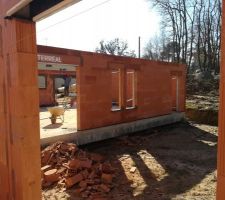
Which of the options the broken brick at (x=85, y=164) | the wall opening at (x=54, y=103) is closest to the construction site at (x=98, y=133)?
the broken brick at (x=85, y=164)

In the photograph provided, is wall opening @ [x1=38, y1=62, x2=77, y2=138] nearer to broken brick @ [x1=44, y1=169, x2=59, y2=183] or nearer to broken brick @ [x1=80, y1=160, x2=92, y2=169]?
broken brick @ [x1=80, y1=160, x2=92, y2=169]

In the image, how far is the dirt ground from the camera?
680 centimetres

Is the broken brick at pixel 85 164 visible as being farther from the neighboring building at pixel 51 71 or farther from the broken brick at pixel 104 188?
the neighboring building at pixel 51 71

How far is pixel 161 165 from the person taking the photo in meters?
8.88

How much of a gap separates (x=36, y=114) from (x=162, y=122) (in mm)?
12398

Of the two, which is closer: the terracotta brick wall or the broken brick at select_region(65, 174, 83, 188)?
the broken brick at select_region(65, 174, 83, 188)

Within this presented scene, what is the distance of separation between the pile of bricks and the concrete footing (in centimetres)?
88

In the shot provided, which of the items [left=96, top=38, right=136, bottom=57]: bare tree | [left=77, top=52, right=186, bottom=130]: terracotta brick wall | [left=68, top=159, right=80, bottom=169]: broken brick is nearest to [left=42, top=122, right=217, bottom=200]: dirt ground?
[left=68, top=159, right=80, bottom=169]: broken brick

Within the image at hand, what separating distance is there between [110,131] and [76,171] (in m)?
4.54

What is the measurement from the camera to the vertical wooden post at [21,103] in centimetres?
383

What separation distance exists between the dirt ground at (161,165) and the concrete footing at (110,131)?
12.7 inches

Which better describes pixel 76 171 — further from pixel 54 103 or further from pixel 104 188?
pixel 54 103

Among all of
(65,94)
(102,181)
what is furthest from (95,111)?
(65,94)

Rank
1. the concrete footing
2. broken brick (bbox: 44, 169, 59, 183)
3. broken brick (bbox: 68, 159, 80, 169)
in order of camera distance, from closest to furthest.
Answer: broken brick (bbox: 44, 169, 59, 183), broken brick (bbox: 68, 159, 80, 169), the concrete footing
